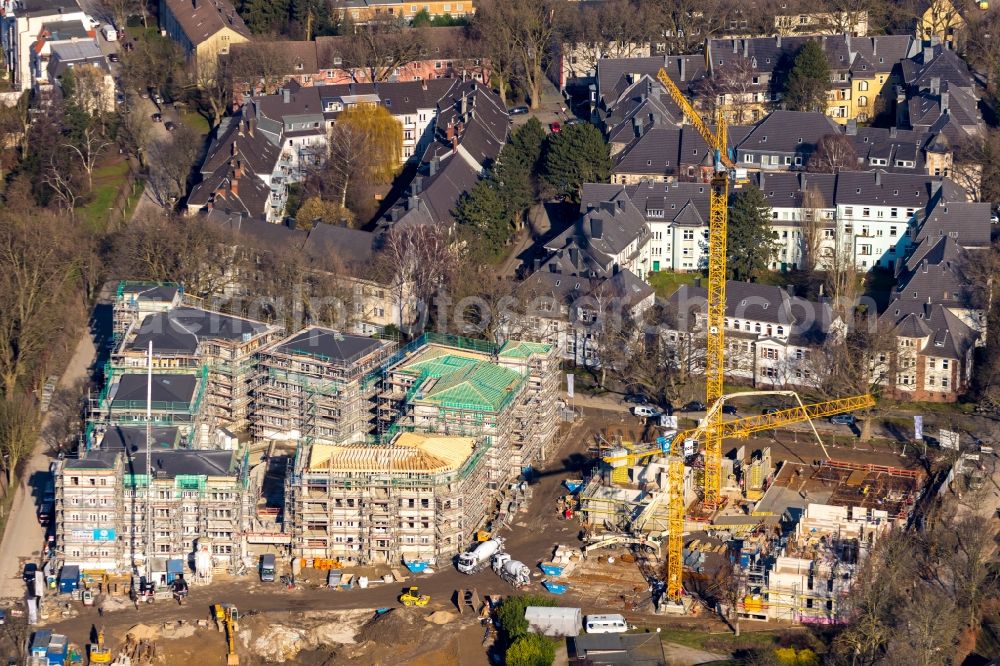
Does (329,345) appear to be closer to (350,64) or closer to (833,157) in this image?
(833,157)

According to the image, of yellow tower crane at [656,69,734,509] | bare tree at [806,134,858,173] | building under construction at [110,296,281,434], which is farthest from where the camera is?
bare tree at [806,134,858,173]

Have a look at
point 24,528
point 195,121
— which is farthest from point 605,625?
point 195,121

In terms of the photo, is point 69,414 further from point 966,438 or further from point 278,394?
point 966,438

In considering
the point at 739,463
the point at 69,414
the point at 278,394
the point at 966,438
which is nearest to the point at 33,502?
the point at 69,414

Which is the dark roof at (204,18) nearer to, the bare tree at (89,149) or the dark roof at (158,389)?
the bare tree at (89,149)

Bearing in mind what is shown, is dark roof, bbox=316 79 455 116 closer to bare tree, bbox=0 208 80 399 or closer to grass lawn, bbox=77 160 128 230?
grass lawn, bbox=77 160 128 230

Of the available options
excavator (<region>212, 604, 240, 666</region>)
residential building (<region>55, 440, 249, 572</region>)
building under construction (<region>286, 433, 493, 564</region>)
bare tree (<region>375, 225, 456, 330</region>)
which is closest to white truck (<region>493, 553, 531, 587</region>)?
building under construction (<region>286, 433, 493, 564</region>)
